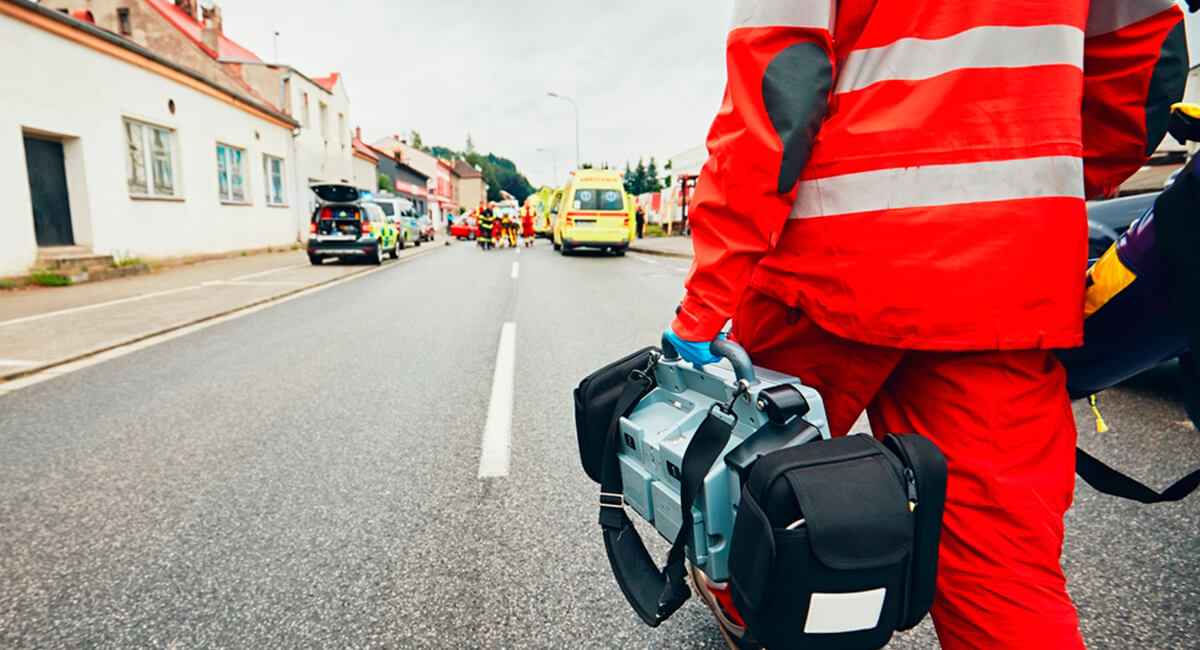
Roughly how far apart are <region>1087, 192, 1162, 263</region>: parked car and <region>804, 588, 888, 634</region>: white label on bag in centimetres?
346

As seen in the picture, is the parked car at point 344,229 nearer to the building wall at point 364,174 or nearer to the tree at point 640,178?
the building wall at point 364,174

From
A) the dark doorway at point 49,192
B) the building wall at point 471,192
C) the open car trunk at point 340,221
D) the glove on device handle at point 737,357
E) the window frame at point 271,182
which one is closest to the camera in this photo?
the glove on device handle at point 737,357

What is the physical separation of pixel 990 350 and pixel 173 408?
4693 mm

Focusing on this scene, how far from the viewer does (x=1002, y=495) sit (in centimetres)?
121

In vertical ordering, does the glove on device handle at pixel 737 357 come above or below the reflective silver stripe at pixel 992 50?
below

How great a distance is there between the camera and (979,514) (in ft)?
4.03

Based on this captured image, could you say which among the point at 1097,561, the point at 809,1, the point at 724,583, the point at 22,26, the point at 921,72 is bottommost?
the point at 1097,561

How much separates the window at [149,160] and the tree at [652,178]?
61227 millimetres

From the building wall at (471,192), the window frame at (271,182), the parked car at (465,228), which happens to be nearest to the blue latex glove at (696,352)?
the window frame at (271,182)

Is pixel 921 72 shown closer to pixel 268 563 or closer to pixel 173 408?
pixel 268 563

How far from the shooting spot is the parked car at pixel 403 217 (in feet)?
77.7

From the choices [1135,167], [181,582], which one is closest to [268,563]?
[181,582]

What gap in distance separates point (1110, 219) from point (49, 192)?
16.5 metres

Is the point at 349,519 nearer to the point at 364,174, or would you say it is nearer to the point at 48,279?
the point at 48,279
